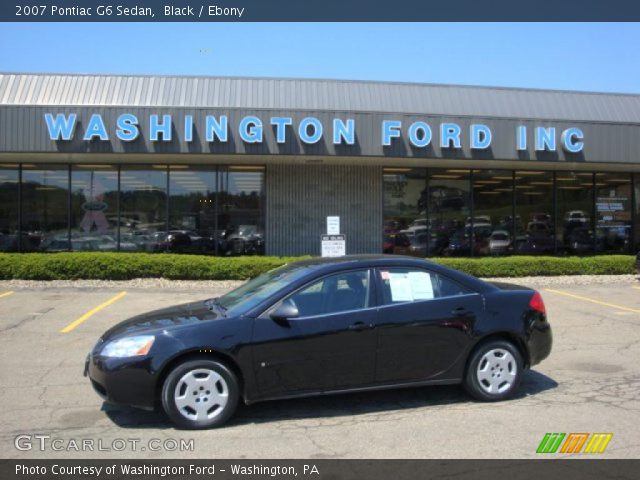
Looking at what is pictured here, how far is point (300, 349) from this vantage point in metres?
5.27

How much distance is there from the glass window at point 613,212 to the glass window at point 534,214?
5.73ft

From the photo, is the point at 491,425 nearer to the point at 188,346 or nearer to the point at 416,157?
the point at 188,346

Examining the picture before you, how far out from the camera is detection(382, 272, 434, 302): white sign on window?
574 cm

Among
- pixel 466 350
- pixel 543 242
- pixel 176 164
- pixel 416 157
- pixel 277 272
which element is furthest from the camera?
pixel 543 242

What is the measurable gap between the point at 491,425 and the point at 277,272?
8.49ft

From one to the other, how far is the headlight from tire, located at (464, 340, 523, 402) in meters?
2.99

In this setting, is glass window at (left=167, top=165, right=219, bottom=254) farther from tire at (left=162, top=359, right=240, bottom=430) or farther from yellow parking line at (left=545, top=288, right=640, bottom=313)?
tire at (left=162, top=359, right=240, bottom=430)

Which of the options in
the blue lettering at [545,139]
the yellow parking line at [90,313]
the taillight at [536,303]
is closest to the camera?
the taillight at [536,303]

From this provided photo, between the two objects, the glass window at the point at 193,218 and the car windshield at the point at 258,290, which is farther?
the glass window at the point at 193,218

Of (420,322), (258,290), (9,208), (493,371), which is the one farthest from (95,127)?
(493,371)

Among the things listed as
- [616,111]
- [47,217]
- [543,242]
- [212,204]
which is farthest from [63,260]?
[616,111]

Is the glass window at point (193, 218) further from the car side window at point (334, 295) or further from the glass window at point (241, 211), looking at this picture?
the car side window at point (334, 295)

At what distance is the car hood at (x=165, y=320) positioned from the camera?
17.4 feet
